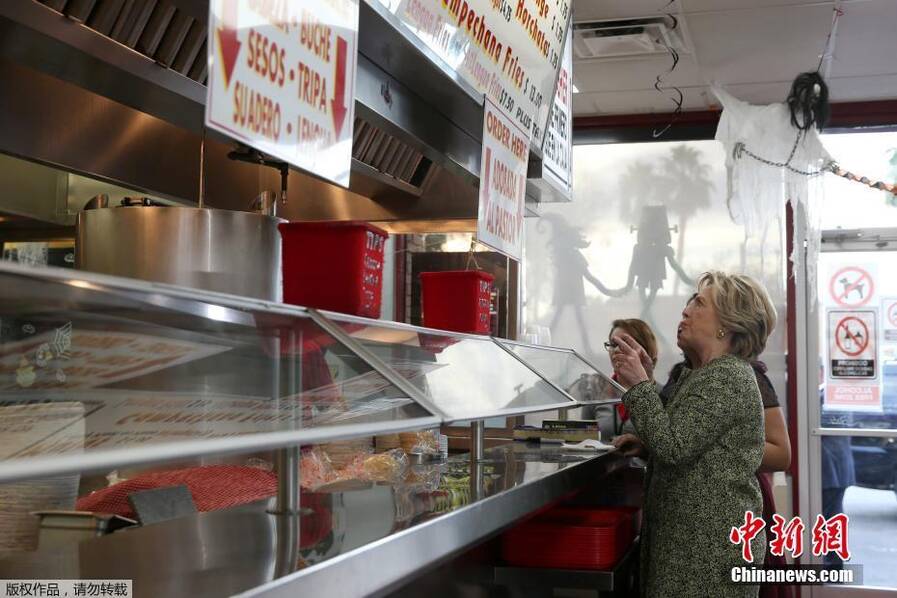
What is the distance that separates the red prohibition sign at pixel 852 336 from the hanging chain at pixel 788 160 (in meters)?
1.29

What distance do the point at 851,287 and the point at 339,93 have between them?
18.5 feet

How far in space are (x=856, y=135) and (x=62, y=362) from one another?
6324mm

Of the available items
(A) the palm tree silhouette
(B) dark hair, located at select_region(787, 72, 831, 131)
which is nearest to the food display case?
(B) dark hair, located at select_region(787, 72, 831, 131)

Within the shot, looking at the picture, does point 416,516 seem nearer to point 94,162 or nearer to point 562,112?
point 94,162

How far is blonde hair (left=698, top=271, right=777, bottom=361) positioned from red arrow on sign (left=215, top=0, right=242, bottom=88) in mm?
2000

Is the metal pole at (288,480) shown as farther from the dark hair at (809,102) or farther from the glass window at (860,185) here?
the glass window at (860,185)

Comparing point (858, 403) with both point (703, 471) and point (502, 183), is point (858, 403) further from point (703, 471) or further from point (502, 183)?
point (502, 183)

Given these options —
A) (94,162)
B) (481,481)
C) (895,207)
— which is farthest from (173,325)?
(895,207)

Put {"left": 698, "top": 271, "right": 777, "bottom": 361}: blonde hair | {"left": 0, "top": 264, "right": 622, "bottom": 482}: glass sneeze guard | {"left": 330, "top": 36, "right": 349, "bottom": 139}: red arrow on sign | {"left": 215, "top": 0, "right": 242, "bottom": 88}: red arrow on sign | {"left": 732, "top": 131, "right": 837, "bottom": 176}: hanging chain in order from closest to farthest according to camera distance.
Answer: {"left": 0, "top": 264, "right": 622, "bottom": 482}: glass sneeze guard < {"left": 215, "top": 0, "right": 242, "bottom": 88}: red arrow on sign < {"left": 330, "top": 36, "right": 349, "bottom": 139}: red arrow on sign < {"left": 698, "top": 271, "right": 777, "bottom": 361}: blonde hair < {"left": 732, "top": 131, "right": 837, "bottom": 176}: hanging chain

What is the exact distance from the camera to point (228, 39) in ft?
4.17

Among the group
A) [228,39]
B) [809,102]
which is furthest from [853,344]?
[228,39]

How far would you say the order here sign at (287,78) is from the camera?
49.5 inches

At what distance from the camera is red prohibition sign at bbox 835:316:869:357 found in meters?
6.34

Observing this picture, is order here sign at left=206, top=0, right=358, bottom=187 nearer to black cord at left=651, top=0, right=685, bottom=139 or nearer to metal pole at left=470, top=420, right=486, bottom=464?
metal pole at left=470, top=420, right=486, bottom=464
